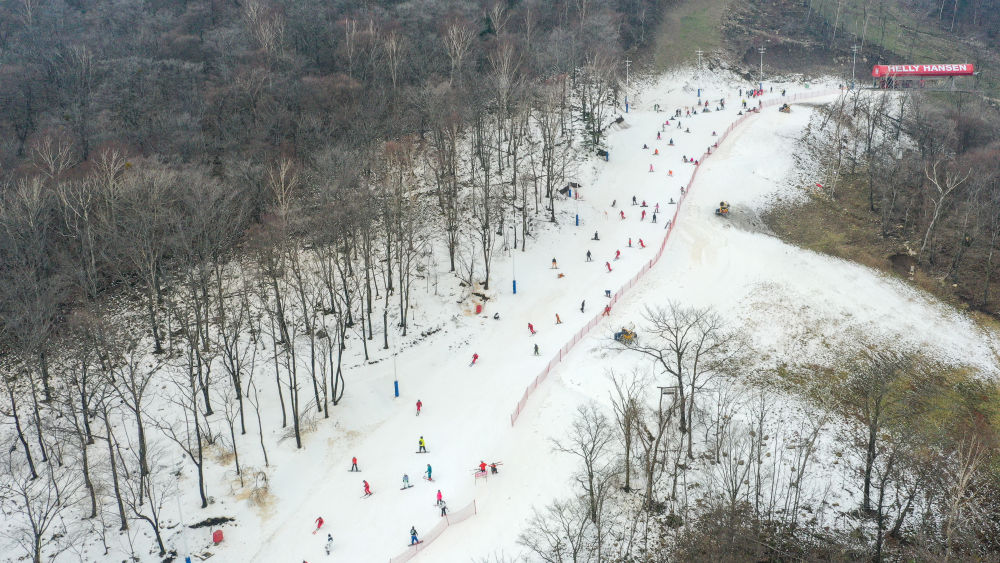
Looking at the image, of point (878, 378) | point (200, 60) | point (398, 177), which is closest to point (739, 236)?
point (878, 378)

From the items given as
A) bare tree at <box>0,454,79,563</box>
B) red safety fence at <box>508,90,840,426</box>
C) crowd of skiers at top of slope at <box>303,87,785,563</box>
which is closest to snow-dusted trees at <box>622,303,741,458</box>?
red safety fence at <box>508,90,840,426</box>

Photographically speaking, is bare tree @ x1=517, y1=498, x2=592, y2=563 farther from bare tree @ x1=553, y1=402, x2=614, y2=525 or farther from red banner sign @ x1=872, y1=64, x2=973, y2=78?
red banner sign @ x1=872, y1=64, x2=973, y2=78

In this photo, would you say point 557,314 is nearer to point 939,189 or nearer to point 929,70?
point 939,189

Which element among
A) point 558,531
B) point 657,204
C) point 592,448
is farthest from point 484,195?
point 558,531

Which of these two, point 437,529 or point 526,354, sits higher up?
point 526,354

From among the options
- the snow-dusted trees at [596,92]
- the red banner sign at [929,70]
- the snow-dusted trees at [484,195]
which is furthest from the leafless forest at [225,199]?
the red banner sign at [929,70]

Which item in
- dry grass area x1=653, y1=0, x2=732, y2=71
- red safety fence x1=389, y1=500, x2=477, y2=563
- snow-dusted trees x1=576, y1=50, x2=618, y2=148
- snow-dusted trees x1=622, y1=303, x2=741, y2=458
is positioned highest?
dry grass area x1=653, y1=0, x2=732, y2=71
